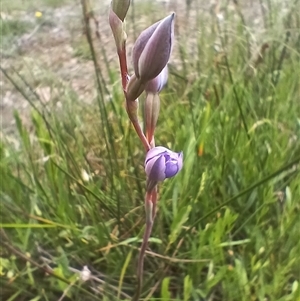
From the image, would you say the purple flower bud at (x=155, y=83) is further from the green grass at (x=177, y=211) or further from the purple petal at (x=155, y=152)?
the green grass at (x=177, y=211)

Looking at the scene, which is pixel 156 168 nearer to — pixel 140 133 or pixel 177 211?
pixel 140 133

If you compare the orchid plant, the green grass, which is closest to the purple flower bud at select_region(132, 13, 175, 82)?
the orchid plant

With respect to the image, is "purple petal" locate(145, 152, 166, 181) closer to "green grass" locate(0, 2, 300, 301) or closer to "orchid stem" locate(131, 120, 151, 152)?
"orchid stem" locate(131, 120, 151, 152)

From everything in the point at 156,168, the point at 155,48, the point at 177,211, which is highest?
the point at 155,48

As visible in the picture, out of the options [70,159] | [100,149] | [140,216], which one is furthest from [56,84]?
[140,216]

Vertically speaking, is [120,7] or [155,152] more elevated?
[120,7]

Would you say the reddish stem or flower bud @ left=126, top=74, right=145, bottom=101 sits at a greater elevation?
the reddish stem

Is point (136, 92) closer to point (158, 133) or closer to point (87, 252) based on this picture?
point (87, 252)

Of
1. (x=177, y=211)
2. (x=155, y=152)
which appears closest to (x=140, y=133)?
(x=155, y=152)
